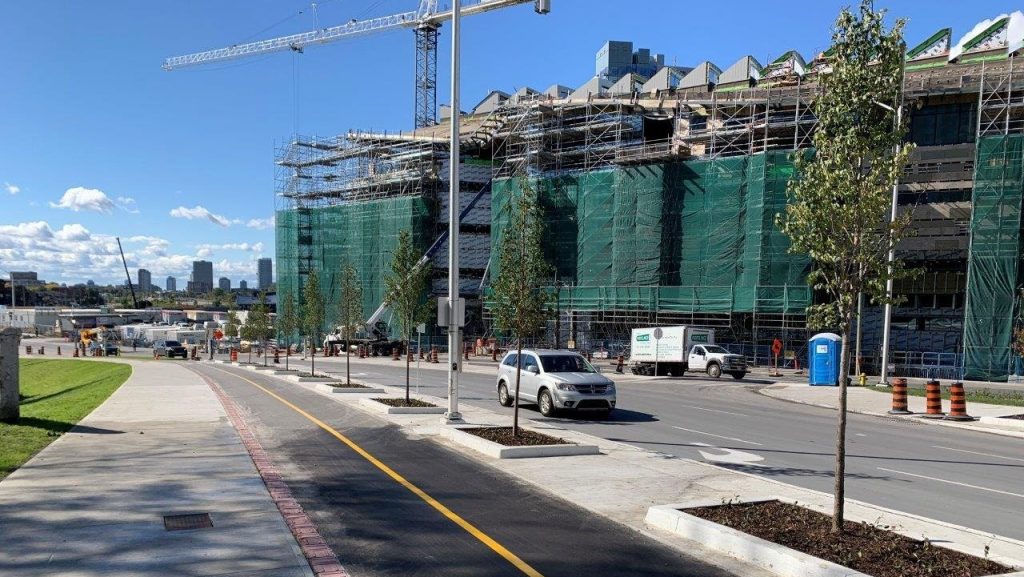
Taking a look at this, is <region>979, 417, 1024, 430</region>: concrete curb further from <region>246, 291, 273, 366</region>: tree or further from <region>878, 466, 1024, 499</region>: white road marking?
<region>246, 291, 273, 366</region>: tree

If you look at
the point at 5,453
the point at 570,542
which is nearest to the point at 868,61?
the point at 570,542

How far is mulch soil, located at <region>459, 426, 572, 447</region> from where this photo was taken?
12.6 metres

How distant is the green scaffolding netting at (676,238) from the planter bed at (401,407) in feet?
70.1

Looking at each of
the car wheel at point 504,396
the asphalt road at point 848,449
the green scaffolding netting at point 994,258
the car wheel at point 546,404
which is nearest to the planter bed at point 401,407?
the asphalt road at point 848,449

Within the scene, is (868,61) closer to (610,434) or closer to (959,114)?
(610,434)

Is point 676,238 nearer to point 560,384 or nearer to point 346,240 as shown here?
point 560,384

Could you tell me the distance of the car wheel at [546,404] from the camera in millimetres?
17817

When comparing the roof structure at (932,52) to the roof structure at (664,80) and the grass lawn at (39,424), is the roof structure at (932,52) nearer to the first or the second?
the roof structure at (664,80)

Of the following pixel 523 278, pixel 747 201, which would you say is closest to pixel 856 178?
pixel 523 278

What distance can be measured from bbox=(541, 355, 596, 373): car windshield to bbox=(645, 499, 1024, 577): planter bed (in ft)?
34.6

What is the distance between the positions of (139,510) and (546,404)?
36.8 ft

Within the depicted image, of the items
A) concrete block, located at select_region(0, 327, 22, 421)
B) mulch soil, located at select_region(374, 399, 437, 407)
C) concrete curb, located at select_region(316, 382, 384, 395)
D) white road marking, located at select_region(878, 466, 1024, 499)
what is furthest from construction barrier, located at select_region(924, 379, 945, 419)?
concrete block, located at select_region(0, 327, 22, 421)

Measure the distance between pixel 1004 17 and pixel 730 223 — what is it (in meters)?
19.5

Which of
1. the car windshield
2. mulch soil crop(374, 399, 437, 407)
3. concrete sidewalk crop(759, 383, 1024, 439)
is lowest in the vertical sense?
concrete sidewalk crop(759, 383, 1024, 439)
